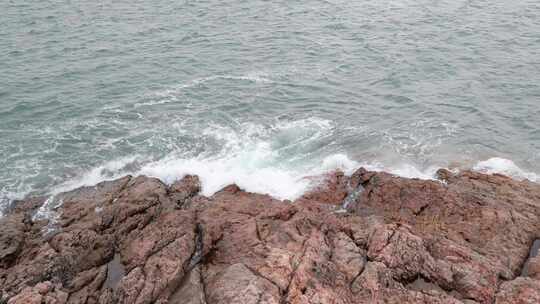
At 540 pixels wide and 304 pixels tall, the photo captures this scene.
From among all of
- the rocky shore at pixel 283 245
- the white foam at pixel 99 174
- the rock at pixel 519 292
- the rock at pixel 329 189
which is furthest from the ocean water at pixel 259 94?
the rock at pixel 519 292

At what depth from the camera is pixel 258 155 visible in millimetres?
27281

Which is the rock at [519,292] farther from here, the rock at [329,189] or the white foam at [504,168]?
the white foam at [504,168]

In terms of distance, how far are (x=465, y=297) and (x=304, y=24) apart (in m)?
39.7

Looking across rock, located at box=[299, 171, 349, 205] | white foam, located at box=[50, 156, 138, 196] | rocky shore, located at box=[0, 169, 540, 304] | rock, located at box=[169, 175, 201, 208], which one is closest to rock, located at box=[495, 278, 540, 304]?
rocky shore, located at box=[0, 169, 540, 304]

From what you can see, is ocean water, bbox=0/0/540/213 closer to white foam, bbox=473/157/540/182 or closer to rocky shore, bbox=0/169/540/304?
white foam, bbox=473/157/540/182

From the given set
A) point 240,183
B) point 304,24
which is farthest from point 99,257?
point 304,24

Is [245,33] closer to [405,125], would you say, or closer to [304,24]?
[304,24]

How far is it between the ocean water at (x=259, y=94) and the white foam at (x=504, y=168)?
149mm

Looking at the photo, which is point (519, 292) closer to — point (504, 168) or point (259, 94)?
point (504, 168)

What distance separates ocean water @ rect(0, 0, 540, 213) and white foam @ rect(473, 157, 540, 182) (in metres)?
0.15

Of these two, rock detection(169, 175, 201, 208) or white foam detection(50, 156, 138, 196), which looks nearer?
rock detection(169, 175, 201, 208)

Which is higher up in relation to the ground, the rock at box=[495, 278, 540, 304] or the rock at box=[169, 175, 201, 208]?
the rock at box=[495, 278, 540, 304]

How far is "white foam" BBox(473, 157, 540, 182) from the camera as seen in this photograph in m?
25.1

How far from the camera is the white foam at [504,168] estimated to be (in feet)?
82.3
